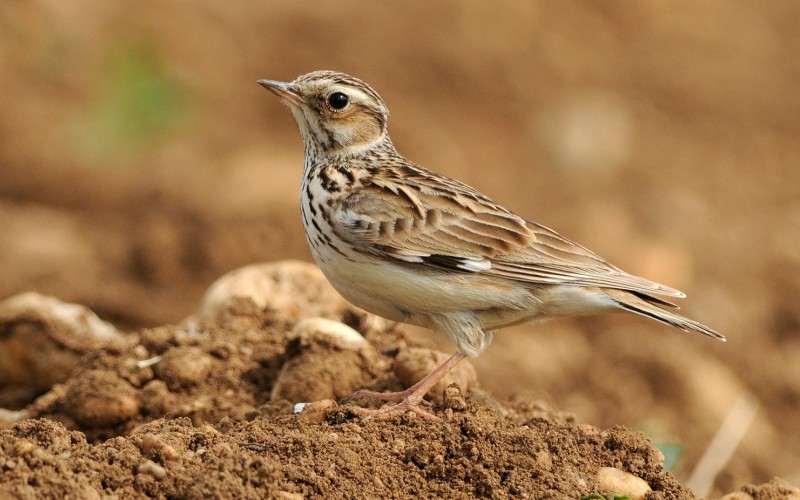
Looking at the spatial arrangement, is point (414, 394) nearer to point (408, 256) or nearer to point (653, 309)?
point (408, 256)

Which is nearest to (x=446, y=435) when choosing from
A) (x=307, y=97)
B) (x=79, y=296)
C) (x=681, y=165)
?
(x=307, y=97)

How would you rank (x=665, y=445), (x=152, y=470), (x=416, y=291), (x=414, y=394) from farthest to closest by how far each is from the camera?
(x=665, y=445) < (x=416, y=291) < (x=414, y=394) < (x=152, y=470)

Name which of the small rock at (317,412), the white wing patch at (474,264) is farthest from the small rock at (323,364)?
the white wing patch at (474,264)

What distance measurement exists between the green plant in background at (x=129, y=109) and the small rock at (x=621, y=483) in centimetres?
831

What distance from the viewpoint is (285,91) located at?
6902 mm

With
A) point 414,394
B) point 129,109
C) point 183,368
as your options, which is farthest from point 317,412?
point 129,109

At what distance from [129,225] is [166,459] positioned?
23.6 ft

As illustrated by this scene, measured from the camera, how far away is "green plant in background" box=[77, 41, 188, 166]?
12.3 meters

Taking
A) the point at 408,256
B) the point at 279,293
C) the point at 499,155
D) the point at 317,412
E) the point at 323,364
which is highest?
the point at 499,155

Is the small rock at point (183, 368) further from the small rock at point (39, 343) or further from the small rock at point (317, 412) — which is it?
the small rock at point (317, 412)

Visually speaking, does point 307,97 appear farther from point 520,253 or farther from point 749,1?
point 749,1

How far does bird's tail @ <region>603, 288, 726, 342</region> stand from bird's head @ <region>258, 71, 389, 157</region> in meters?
1.87

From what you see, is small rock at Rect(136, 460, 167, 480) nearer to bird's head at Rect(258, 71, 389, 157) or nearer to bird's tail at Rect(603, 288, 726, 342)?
bird's tail at Rect(603, 288, 726, 342)

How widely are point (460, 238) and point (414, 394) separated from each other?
972mm
